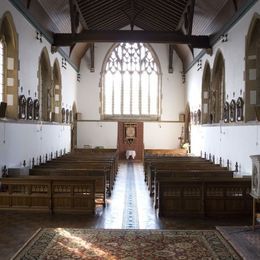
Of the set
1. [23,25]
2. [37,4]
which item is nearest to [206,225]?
[23,25]

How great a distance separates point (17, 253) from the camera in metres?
5.31

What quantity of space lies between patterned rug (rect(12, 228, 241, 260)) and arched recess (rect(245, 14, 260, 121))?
482 centimetres

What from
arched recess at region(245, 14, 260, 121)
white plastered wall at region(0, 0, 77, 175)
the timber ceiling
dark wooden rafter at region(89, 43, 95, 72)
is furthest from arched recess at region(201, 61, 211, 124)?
dark wooden rafter at region(89, 43, 95, 72)

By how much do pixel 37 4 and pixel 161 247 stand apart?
31.2 feet

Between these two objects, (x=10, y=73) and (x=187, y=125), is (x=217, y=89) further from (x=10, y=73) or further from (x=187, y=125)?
(x=10, y=73)

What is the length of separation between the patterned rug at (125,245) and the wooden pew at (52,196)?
4.81 feet

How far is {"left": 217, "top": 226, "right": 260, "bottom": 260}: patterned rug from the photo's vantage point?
536 centimetres

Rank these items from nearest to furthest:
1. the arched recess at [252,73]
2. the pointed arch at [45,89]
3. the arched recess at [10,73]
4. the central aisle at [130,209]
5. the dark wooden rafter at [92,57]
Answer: the central aisle at [130,209] → the arched recess at [252,73] → the arched recess at [10,73] → the pointed arch at [45,89] → the dark wooden rafter at [92,57]

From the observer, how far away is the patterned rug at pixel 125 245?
5363mm

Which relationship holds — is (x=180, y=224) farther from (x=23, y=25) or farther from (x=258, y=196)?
(x=23, y=25)

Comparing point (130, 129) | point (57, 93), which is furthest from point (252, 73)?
point (130, 129)

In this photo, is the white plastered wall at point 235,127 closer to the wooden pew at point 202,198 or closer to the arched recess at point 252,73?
the arched recess at point 252,73

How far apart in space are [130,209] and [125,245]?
2.85 m

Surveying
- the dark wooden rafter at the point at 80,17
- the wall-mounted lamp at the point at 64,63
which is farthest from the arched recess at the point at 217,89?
the wall-mounted lamp at the point at 64,63
